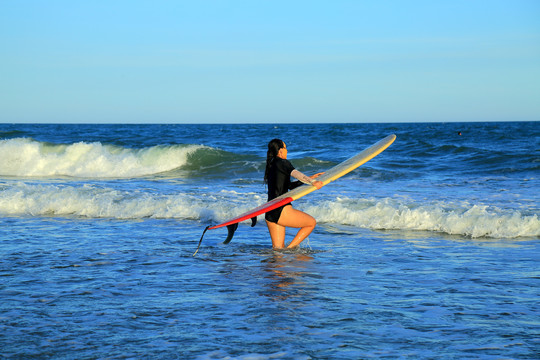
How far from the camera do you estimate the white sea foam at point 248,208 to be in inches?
343

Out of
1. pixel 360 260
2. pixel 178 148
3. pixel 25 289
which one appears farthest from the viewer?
pixel 178 148

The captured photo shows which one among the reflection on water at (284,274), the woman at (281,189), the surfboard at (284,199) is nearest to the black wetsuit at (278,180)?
the woman at (281,189)

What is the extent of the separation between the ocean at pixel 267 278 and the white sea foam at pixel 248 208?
1.3 inches

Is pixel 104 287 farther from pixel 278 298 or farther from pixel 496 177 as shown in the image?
pixel 496 177

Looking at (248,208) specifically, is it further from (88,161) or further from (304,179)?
(88,161)

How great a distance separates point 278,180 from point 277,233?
73 cm

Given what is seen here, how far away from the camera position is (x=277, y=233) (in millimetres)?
7207

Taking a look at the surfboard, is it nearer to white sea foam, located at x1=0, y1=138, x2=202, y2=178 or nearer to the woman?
the woman

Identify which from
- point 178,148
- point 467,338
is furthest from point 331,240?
point 178,148

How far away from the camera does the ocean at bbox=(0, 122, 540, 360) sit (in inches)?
152

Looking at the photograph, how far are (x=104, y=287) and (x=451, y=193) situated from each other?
9239 mm

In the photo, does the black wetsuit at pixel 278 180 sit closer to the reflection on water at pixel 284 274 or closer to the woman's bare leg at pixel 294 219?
the woman's bare leg at pixel 294 219

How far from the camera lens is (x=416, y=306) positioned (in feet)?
15.3

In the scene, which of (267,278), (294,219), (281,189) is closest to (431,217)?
(294,219)
